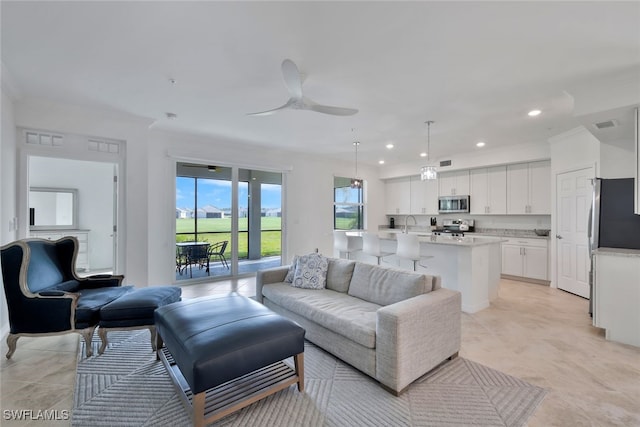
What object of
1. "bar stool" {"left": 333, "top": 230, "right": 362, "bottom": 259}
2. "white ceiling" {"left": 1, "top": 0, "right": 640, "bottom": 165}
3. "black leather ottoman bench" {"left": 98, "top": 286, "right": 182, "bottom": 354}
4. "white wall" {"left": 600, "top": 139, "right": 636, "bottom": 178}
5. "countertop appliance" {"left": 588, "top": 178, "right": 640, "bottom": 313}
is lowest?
"black leather ottoman bench" {"left": 98, "top": 286, "right": 182, "bottom": 354}

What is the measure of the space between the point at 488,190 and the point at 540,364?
Result: 446cm

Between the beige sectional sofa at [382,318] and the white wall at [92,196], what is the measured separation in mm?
4668

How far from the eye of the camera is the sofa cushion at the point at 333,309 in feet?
7.30

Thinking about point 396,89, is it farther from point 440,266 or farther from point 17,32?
point 17,32

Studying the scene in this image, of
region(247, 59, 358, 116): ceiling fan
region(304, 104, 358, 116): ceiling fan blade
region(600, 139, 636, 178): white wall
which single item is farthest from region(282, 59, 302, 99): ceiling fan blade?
region(600, 139, 636, 178): white wall

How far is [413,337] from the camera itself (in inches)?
82.0

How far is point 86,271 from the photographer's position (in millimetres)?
5738

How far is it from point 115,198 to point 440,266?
482 centimetres

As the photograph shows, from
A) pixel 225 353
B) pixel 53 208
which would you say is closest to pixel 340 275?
pixel 225 353

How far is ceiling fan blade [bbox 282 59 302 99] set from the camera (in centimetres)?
218

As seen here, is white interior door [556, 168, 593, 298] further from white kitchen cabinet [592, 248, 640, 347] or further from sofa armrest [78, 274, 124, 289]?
sofa armrest [78, 274, 124, 289]

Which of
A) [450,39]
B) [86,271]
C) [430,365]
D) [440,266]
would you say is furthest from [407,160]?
[86,271]

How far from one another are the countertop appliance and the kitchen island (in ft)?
3.49

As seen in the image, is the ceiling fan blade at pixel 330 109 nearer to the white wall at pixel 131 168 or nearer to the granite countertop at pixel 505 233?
the white wall at pixel 131 168
